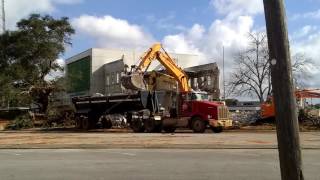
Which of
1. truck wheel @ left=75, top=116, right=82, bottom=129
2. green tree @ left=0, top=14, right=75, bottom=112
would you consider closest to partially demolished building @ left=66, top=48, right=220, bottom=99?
green tree @ left=0, top=14, right=75, bottom=112

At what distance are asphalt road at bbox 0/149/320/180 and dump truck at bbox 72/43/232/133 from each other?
18.6 meters

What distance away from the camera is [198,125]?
3888cm

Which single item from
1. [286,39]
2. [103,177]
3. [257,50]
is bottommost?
[103,177]

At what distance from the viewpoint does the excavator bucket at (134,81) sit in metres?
42.1

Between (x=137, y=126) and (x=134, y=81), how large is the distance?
10.9 feet

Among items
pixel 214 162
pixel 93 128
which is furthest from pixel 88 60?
pixel 214 162

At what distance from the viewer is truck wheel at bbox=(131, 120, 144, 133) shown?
41653 millimetres

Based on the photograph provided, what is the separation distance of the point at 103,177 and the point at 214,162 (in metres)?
4.38

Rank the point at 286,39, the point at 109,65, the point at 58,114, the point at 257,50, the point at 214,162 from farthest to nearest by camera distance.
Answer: the point at 109,65 → the point at 257,50 → the point at 58,114 → the point at 214,162 → the point at 286,39

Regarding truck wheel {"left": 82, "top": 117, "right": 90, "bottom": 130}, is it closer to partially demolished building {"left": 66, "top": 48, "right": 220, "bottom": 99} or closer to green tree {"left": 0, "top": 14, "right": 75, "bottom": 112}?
green tree {"left": 0, "top": 14, "right": 75, "bottom": 112}

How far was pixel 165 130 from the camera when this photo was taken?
1617 inches

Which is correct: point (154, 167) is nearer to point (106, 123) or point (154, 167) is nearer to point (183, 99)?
point (183, 99)

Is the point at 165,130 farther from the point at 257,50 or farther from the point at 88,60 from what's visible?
the point at 88,60

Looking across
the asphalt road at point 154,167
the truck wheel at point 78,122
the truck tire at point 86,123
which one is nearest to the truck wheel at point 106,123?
the truck tire at point 86,123
